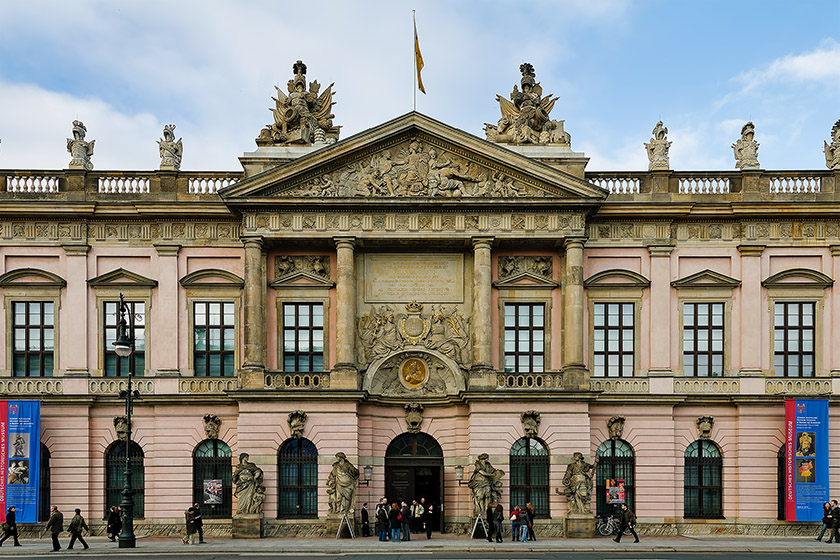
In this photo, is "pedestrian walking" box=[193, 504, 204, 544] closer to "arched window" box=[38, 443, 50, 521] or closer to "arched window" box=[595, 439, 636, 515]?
"arched window" box=[38, 443, 50, 521]

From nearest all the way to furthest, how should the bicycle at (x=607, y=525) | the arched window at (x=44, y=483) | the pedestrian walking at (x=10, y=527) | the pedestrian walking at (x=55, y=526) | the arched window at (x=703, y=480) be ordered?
1. the pedestrian walking at (x=55, y=526)
2. the pedestrian walking at (x=10, y=527)
3. the bicycle at (x=607, y=525)
4. the arched window at (x=44, y=483)
5. the arched window at (x=703, y=480)

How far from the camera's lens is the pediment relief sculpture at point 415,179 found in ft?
129

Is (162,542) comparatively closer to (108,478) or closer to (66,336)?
(108,478)

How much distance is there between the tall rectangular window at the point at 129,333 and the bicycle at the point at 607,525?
20.6 meters

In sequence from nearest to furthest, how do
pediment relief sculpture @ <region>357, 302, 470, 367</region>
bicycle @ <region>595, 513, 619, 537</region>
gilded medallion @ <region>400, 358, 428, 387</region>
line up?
bicycle @ <region>595, 513, 619, 537</region>
pediment relief sculpture @ <region>357, 302, 470, 367</region>
gilded medallion @ <region>400, 358, 428, 387</region>

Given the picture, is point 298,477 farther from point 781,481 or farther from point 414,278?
point 781,481

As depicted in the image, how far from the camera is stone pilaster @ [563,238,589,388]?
3859cm

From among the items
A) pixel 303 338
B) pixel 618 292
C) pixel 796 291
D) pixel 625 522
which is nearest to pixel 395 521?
pixel 625 522

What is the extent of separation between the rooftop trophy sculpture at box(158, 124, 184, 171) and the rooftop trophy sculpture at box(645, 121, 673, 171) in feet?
69.9

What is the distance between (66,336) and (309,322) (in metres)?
10.5

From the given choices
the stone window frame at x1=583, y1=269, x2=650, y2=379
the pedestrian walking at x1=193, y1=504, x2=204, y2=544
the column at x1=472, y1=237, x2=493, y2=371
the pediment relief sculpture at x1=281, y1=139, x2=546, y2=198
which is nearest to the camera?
the pedestrian walking at x1=193, y1=504, x2=204, y2=544

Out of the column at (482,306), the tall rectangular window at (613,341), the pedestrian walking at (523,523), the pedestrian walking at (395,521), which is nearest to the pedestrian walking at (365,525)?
the pedestrian walking at (395,521)

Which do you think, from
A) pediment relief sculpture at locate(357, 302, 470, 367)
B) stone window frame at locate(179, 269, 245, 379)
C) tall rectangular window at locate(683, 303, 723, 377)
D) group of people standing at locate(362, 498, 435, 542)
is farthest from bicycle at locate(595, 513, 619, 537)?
stone window frame at locate(179, 269, 245, 379)

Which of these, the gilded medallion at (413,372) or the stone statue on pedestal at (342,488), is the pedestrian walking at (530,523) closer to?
the stone statue on pedestal at (342,488)
